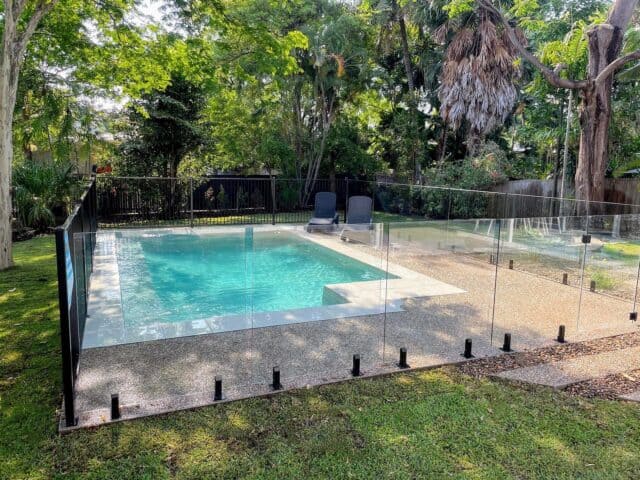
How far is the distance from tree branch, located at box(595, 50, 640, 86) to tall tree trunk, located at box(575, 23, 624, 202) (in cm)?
18

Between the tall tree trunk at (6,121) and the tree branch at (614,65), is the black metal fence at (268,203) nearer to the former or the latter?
the tall tree trunk at (6,121)

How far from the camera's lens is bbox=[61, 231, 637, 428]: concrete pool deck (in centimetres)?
360

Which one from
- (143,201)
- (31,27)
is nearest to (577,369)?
(31,27)

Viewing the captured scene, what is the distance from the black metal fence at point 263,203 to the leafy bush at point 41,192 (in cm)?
108

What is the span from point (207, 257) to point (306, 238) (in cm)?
192

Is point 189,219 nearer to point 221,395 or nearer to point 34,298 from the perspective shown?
point 34,298

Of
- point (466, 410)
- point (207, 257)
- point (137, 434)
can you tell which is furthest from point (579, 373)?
point (207, 257)

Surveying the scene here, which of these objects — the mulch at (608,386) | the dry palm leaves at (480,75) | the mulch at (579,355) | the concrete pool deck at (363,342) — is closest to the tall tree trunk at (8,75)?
the concrete pool deck at (363,342)

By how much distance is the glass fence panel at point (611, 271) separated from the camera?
5.47 metres

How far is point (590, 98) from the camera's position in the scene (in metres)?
10.8

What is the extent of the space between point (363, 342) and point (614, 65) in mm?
8966

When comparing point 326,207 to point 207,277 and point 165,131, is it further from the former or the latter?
point 207,277

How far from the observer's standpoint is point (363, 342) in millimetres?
4648

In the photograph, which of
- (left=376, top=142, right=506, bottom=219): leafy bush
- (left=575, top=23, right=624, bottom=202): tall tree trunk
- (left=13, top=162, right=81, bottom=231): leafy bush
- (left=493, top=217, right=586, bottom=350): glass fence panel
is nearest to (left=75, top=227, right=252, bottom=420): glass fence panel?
(left=493, top=217, right=586, bottom=350): glass fence panel
